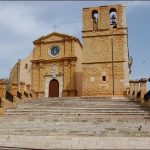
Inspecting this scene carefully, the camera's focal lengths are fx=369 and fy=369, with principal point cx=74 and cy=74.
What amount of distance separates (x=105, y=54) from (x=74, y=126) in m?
16.0

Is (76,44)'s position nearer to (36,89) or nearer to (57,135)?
(36,89)

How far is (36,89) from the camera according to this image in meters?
36.3

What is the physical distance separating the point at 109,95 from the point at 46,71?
9251mm

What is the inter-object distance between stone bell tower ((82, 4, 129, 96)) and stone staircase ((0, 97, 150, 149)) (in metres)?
8.54

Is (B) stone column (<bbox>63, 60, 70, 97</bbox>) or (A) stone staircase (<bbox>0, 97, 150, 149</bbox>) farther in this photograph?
(B) stone column (<bbox>63, 60, 70, 97</bbox>)

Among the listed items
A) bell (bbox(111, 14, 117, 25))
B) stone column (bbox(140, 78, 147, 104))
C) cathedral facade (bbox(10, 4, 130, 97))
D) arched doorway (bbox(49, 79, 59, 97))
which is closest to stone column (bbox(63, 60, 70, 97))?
cathedral facade (bbox(10, 4, 130, 97))

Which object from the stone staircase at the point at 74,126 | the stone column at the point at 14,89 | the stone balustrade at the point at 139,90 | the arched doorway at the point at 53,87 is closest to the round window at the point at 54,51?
the arched doorway at the point at 53,87

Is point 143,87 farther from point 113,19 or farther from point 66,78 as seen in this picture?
point 66,78

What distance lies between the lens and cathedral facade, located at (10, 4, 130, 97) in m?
30.3

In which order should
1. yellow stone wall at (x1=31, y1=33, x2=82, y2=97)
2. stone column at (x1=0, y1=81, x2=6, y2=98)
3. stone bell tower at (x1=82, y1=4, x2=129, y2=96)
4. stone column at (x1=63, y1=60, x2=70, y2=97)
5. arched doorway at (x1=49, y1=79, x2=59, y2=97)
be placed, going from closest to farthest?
1. stone column at (x1=0, y1=81, x2=6, y2=98)
2. stone bell tower at (x1=82, y1=4, x2=129, y2=96)
3. stone column at (x1=63, y1=60, x2=70, y2=97)
4. yellow stone wall at (x1=31, y1=33, x2=82, y2=97)
5. arched doorway at (x1=49, y1=79, x2=59, y2=97)

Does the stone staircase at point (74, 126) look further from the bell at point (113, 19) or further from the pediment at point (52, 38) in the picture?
the pediment at point (52, 38)

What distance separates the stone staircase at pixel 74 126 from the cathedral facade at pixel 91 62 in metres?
8.71

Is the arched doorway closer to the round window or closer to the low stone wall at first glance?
the round window

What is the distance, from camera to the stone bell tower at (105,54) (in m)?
30.2
